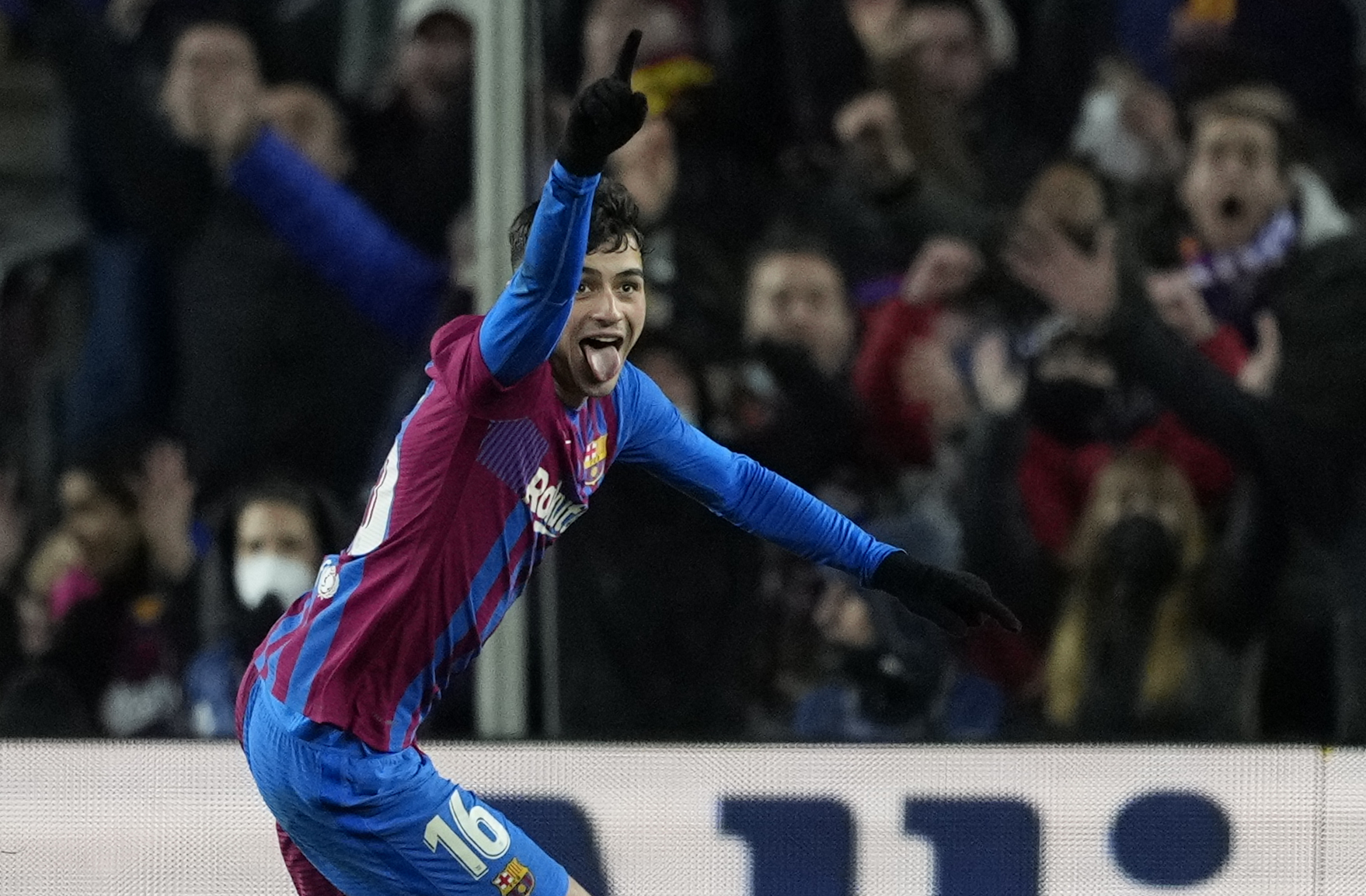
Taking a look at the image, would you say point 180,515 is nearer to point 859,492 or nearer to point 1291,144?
point 859,492

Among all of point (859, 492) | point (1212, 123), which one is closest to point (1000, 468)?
point (859, 492)

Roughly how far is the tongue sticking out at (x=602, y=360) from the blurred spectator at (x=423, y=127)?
1938 millimetres

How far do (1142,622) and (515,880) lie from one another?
216cm

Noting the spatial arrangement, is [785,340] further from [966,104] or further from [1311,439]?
[1311,439]

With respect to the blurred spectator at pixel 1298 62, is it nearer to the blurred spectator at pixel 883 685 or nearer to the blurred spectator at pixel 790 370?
the blurred spectator at pixel 790 370

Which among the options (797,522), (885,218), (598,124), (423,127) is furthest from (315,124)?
(598,124)

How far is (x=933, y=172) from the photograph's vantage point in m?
4.40

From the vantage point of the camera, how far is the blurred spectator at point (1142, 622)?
4344 mm

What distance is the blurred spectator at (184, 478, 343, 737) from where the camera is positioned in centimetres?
448

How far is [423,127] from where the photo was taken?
4.43 m

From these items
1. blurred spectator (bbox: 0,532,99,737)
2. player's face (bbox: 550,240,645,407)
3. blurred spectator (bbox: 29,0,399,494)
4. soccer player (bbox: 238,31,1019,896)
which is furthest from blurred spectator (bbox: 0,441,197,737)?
player's face (bbox: 550,240,645,407)

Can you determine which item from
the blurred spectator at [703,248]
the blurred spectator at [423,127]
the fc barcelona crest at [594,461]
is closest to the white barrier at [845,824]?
A: the blurred spectator at [703,248]

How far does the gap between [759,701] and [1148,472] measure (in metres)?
1.07

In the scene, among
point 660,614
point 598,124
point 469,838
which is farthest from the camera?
point 660,614
